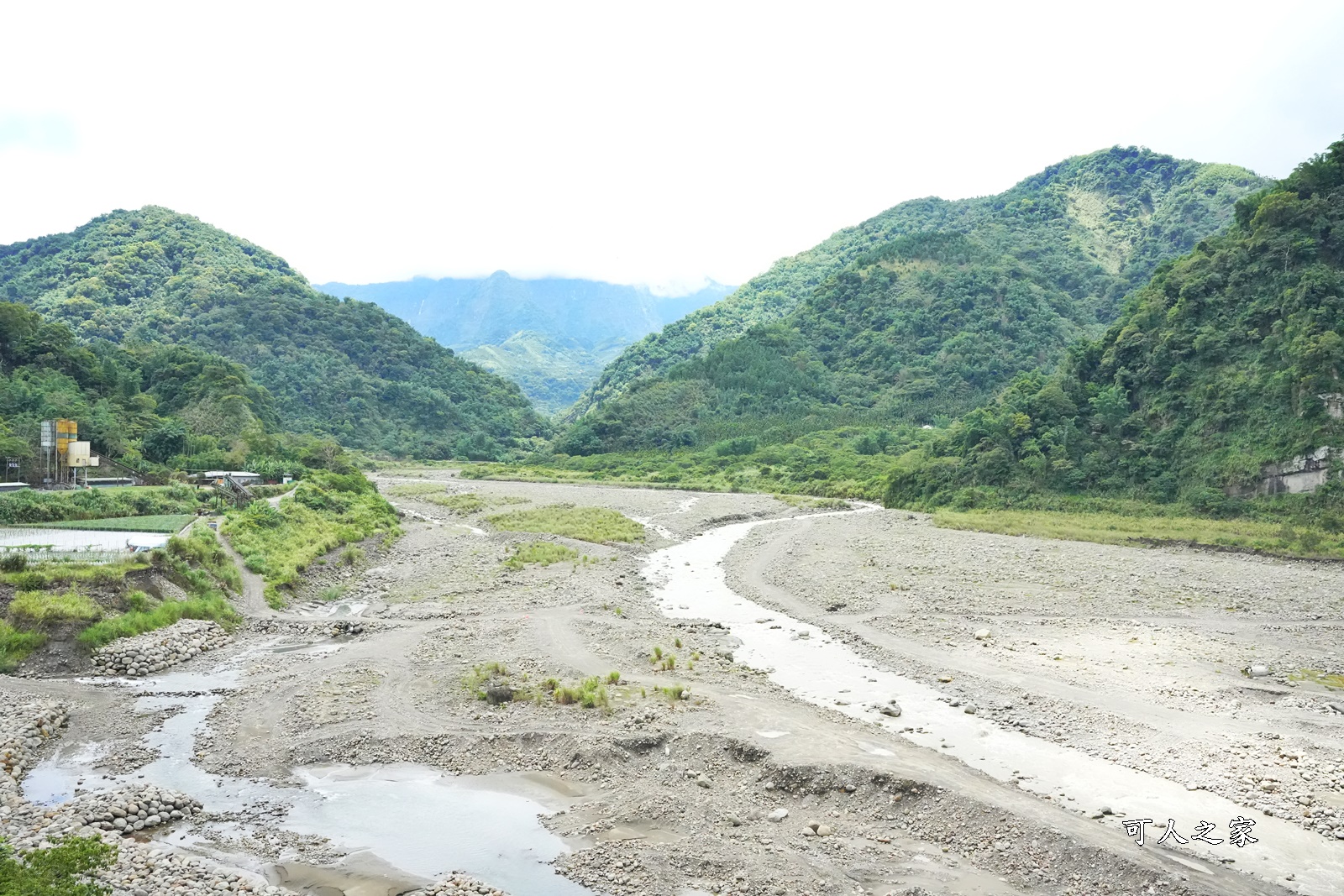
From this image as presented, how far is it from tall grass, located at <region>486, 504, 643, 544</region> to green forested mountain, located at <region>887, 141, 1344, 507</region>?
26832mm

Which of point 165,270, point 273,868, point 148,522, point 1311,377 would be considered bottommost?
point 273,868

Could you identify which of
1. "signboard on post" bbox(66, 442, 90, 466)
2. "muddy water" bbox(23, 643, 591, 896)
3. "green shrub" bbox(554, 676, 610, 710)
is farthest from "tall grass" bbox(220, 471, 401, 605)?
"green shrub" bbox(554, 676, 610, 710)

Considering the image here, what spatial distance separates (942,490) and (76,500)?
57.9 meters

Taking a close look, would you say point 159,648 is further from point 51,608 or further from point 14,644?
point 14,644

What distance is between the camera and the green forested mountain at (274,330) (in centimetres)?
14912

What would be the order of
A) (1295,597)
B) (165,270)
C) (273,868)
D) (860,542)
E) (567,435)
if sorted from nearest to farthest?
(273,868)
(1295,597)
(860,542)
(567,435)
(165,270)

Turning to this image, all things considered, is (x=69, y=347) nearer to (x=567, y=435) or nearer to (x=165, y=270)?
(x=567, y=435)

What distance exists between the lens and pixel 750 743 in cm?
1816

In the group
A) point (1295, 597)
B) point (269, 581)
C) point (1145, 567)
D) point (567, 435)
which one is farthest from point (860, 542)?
Result: point (567, 435)

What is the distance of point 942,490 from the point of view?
71.2 metres

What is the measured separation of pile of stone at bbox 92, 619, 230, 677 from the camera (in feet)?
80.0

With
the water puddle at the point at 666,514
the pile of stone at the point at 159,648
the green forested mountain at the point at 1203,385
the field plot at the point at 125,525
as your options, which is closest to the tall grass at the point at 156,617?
the pile of stone at the point at 159,648

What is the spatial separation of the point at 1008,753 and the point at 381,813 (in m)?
12.4

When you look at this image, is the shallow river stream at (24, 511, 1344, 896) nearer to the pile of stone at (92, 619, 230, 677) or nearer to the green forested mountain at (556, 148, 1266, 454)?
the pile of stone at (92, 619, 230, 677)
